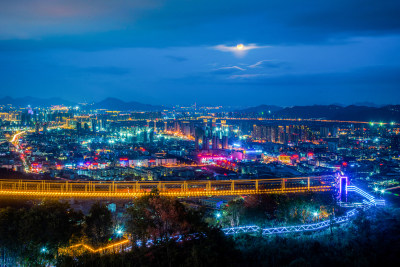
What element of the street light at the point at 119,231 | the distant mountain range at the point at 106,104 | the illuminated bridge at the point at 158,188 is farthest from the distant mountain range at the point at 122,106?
the street light at the point at 119,231

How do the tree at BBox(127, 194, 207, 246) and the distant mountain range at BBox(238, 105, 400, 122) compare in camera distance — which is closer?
the tree at BBox(127, 194, 207, 246)

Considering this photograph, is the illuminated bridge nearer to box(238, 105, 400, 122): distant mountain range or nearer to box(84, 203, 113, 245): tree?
box(84, 203, 113, 245): tree

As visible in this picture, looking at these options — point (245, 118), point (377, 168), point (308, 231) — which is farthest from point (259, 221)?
point (245, 118)

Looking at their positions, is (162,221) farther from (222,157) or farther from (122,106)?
(122,106)

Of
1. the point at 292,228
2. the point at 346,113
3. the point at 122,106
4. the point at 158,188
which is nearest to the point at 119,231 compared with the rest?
the point at 292,228

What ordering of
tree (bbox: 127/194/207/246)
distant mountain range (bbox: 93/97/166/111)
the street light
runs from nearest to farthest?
tree (bbox: 127/194/207/246) < the street light < distant mountain range (bbox: 93/97/166/111)

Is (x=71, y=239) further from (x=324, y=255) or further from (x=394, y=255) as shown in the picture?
(x=394, y=255)

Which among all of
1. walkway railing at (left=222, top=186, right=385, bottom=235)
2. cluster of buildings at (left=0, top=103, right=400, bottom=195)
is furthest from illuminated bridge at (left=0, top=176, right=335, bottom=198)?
walkway railing at (left=222, top=186, right=385, bottom=235)
